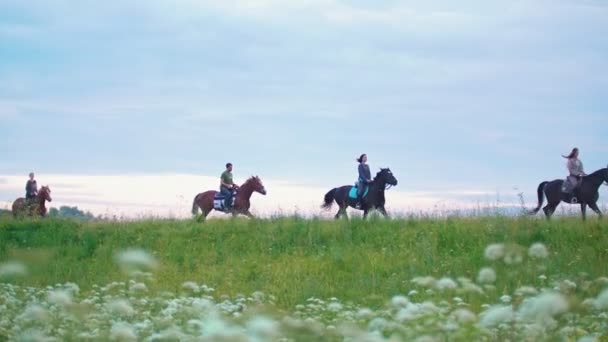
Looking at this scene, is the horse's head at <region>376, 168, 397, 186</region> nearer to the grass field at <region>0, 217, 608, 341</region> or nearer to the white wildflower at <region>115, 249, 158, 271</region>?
the grass field at <region>0, 217, 608, 341</region>

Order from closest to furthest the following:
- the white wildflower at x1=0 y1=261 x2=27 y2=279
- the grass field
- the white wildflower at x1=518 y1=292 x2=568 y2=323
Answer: the white wildflower at x1=518 y1=292 x2=568 y2=323
the white wildflower at x1=0 y1=261 x2=27 y2=279
the grass field

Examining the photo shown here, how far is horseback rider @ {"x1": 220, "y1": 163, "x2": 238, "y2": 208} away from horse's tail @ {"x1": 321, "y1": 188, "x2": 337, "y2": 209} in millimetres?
3737

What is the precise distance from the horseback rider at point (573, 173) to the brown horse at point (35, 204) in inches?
727

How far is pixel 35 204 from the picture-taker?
3544 centimetres

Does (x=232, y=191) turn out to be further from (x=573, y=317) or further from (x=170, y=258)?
(x=573, y=317)

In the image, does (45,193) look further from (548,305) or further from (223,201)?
(548,305)

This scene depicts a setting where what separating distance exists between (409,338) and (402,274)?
491 inches

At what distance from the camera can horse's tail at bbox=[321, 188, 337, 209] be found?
114 ft


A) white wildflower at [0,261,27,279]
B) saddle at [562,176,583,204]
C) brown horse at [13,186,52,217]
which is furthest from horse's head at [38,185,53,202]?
white wildflower at [0,261,27,279]

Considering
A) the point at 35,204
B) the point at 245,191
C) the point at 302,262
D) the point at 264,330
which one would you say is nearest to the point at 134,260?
the point at 264,330

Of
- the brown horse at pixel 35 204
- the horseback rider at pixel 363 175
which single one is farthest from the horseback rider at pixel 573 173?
the brown horse at pixel 35 204

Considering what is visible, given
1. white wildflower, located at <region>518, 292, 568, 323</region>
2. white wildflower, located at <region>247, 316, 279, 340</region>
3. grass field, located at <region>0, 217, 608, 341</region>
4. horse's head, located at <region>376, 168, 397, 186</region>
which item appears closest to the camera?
white wildflower, located at <region>247, 316, 279, 340</region>

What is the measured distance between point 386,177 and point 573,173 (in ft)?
19.2

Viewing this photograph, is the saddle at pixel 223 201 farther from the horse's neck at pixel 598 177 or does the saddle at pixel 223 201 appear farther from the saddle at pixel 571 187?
the horse's neck at pixel 598 177
